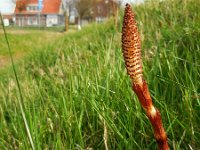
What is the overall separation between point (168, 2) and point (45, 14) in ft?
163

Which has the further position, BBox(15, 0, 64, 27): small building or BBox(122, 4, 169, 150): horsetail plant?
BBox(15, 0, 64, 27): small building

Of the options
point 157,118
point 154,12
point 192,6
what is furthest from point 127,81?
point 154,12

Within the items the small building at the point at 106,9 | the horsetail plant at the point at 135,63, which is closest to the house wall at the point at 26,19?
the small building at the point at 106,9

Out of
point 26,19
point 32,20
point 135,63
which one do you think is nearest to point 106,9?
point 135,63

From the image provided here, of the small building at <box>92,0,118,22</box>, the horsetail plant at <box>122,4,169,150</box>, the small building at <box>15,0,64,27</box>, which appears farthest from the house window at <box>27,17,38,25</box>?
the horsetail plant at <box>122,4,169,150</box>

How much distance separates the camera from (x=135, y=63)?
42 cm

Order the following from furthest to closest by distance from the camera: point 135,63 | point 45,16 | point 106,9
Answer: point 45,16
point 106,9
point 135,63

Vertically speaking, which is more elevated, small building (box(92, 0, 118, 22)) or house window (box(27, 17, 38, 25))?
small building (box(92, 0, 118, 22))

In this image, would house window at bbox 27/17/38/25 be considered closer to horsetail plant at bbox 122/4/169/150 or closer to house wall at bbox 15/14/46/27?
house wall at bbox 15/14/46/27

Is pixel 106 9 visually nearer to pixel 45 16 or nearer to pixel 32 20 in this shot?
pixel 45 16

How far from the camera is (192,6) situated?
2883 millimetres

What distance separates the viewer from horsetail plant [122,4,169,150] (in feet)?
1.37

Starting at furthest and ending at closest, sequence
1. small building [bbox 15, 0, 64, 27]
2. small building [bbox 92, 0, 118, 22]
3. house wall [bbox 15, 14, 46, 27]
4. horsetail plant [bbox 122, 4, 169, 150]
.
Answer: house wall [bbox 15, 14, 46, 27] < small building [bbox 15, 0, 64, 27] < small building [bbox 92, 0, 118, 22] < horsetail plant [bbox 122, 4, 169, 150]

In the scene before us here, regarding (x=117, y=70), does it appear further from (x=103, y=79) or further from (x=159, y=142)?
(x=159, y=142)
